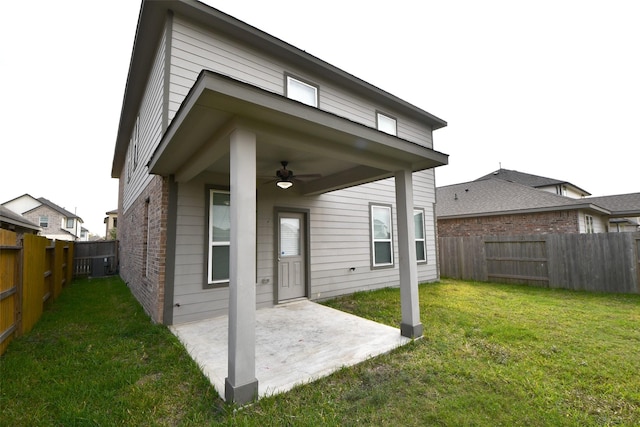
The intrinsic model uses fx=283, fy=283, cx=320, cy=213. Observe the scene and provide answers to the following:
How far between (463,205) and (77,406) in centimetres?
1496

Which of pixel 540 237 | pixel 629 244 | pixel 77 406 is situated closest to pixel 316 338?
pixel 77 406

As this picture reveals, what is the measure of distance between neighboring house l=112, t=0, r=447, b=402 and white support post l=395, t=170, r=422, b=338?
0.8 inches

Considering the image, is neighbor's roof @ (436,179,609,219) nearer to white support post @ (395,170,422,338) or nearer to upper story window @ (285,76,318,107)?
upper story window @ (285,76,318,107)

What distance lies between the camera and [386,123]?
27.8ft

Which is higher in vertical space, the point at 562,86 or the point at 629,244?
the point at 562,86

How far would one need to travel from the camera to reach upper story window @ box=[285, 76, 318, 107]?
6336mm

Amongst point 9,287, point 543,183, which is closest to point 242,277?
point 9,287

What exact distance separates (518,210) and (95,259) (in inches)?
686

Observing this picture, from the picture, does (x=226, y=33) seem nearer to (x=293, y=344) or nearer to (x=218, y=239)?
(x=218, y=239)

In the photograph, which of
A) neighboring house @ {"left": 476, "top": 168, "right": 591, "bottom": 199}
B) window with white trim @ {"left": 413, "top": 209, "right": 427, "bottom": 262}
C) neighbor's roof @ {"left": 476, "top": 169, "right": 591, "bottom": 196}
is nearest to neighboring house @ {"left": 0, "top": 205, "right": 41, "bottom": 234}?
window with white trim @ {"left": 413, "top": 209, "right": 427, "bottom": 262}

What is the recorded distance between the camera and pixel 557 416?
235 centimetres

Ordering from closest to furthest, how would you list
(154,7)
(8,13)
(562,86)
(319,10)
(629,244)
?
(154,7)
(8,13)
(629,244)
(319,10)
(562,86)

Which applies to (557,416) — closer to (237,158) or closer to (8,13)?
(237,158)

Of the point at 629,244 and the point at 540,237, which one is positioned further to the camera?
the point at 540,237
